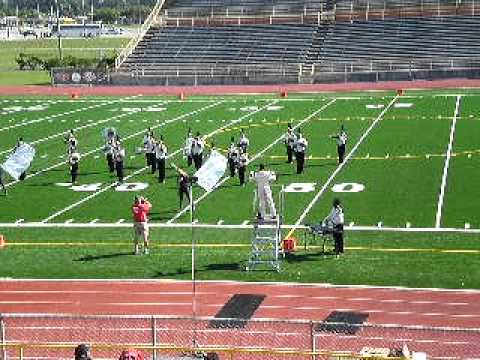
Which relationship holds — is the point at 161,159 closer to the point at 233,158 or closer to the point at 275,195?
the point at 233,158

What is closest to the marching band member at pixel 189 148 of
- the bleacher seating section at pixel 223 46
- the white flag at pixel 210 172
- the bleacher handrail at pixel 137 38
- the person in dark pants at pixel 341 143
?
the person in dark pants at pixel 341 143

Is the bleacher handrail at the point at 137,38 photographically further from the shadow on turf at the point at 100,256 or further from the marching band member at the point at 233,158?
the shadow on turf at the point at 100,256

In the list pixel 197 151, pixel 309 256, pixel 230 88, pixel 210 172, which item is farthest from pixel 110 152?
pixel 230 88

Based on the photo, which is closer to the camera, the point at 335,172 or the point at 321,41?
the point at 335,172

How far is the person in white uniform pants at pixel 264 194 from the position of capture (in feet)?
64.7

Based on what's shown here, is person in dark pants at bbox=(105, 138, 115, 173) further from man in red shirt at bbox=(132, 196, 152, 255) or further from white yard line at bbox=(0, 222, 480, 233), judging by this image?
man in red shirt at bbox=(132, 196, 152, 255)

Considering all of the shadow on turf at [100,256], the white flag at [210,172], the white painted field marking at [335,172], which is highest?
the white flag at [210,172]

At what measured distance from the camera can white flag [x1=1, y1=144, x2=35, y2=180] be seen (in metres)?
24.6

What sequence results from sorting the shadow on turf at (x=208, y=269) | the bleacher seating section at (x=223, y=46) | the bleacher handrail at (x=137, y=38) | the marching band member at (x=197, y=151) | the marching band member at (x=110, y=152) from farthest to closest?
the bleacher handrail at (x=137, y=38) → the bleacher seating section at (x=223, y=46) → the marching band member at (x=197, y=151) → the marching band member at (x=110, y=152) → the shadow on turf at (x=208, y=269)

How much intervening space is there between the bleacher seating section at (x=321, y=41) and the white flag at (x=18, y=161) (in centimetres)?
3549

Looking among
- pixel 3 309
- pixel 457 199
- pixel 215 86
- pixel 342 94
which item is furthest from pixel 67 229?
pixel 215 86

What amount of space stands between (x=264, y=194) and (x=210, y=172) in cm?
301

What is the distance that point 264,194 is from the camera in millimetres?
19844

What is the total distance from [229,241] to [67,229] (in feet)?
14.1
